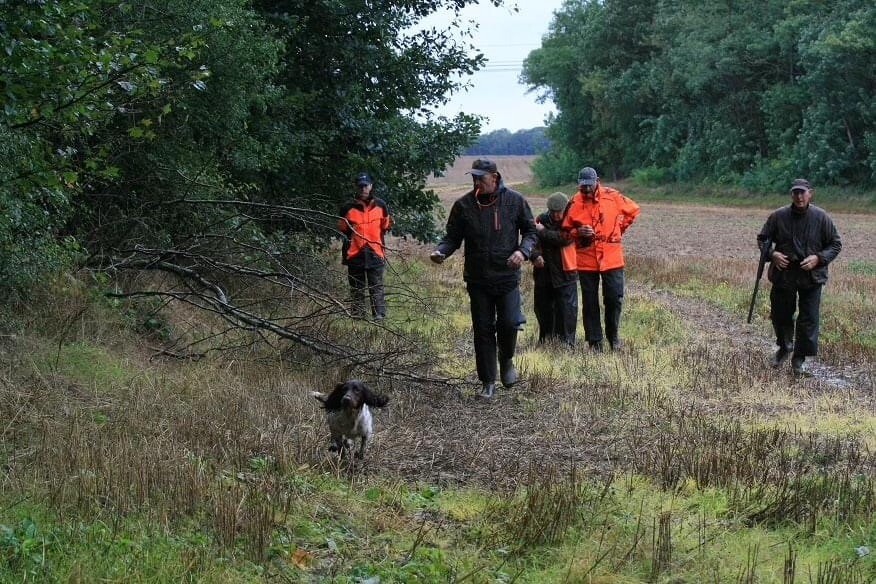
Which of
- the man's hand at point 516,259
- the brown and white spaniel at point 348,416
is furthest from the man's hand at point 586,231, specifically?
the brown and white spaniel at point 348,416

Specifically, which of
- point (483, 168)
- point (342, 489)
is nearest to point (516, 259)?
point (483, 168)

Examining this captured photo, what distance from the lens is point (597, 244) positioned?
12047mm

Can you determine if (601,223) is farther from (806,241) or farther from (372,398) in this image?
(372,398)

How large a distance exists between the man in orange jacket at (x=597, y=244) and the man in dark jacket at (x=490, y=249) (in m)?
2.41

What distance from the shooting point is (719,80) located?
53281 millimetres

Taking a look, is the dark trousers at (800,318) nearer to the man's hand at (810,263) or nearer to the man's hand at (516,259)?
the man's hand at (810,263)

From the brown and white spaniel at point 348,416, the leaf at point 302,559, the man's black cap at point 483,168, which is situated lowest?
the leaf at point 302,559

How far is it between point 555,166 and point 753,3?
24.5 m

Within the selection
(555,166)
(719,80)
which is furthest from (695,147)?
(555,166)

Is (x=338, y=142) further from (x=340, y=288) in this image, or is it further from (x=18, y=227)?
(x=18, y=227)

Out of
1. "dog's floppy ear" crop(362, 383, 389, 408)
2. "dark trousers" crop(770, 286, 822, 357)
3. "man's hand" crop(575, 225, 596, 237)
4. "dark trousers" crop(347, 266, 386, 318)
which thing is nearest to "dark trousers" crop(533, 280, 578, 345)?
"man's hand" crop(575, 225, 596, 237)

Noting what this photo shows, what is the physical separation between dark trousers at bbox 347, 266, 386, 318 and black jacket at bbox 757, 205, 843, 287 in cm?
392

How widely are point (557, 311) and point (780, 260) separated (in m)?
2.67

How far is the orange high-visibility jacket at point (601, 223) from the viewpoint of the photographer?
1199cm
